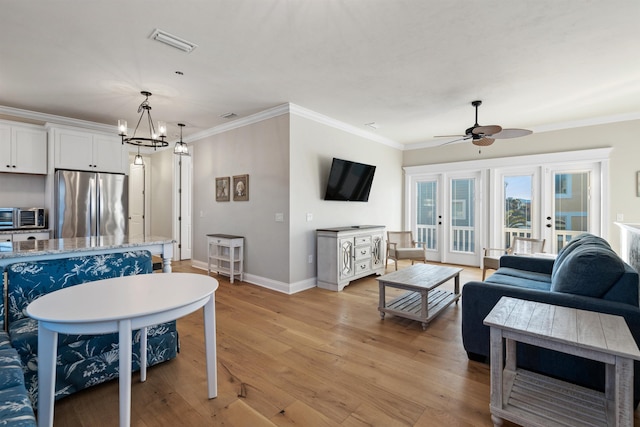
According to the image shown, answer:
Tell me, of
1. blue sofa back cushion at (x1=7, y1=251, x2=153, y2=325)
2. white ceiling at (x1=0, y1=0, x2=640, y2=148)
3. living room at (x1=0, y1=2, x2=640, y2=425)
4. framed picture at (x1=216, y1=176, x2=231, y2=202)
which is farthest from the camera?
framed picture at (x1=216, y1=176, x2=231, y2=202)

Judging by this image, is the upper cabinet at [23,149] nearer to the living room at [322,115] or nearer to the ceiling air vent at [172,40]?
the living room at [322,115]

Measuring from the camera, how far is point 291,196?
13.8ft

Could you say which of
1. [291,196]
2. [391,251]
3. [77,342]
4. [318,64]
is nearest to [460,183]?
[391,251]

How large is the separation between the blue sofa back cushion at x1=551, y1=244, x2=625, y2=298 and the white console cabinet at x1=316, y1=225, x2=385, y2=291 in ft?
8.64

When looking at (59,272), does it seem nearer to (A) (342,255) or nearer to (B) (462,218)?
(A) (342,255)

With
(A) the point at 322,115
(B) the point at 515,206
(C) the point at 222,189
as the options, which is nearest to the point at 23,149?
(C) the point at 222,189

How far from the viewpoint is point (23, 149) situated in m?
4.25

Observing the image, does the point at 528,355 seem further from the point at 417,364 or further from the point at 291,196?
the point at 291,196

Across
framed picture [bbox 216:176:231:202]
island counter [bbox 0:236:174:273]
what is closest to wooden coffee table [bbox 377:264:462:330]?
island counter [bbox 0:236:174:273]

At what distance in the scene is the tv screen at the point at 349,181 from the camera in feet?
15.5

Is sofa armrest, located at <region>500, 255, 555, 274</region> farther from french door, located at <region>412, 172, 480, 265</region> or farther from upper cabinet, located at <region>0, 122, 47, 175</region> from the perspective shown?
upper cabinet, located at <region>0, 122, 47, 175</region>

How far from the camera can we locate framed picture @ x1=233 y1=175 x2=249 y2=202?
15.6ft

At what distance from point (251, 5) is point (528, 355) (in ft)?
10.1

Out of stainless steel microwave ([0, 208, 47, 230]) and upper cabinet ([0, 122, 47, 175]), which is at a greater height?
upper cabinet ([0, 122, 47, 175])
